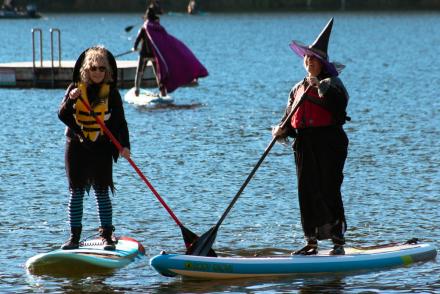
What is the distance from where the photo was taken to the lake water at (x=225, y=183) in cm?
1116

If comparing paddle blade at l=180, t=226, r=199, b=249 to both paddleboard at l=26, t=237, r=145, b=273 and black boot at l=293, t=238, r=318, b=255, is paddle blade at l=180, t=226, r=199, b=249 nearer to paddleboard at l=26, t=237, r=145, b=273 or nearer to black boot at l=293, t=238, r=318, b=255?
paddleboard at l=26, t=237, r=145, b=273

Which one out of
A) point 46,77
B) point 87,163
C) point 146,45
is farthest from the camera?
point 46,77

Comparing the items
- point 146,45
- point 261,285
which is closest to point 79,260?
point 261,285

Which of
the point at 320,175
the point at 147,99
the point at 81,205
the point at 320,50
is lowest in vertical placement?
the point at 147,99

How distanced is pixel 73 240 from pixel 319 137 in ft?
7.18

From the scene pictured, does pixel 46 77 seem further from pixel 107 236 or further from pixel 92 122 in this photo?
pixel 92 122

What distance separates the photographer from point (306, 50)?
428 inches

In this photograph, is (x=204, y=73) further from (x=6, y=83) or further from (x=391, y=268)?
(x=391, y=268)

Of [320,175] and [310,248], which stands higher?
[320,175]

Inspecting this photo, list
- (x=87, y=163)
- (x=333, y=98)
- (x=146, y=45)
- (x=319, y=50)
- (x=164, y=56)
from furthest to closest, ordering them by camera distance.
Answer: (x=164, y=56)
(x=146, y=45)
(x=87, y=163)
(x=319, y=50)
(x=333, y=98)

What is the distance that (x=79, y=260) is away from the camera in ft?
36.8

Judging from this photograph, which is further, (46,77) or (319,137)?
(46,77)

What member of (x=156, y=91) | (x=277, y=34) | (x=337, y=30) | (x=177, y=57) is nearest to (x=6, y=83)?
(x=156, y=91)

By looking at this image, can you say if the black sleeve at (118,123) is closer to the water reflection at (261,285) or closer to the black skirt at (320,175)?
the water reflection at (261,285)
